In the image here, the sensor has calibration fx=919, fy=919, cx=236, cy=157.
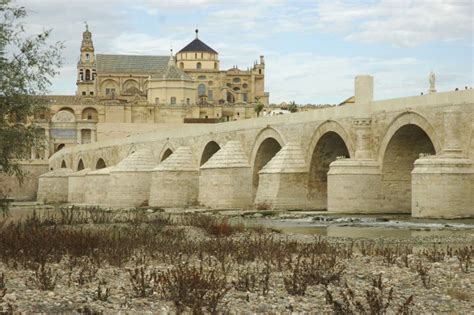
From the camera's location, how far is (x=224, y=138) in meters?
43.9

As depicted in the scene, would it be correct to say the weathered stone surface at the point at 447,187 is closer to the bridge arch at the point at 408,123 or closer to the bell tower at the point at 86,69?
the bridge arch at the point at 408,123

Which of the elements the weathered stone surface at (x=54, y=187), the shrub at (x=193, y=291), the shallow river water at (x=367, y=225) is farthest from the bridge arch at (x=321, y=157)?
the weathered stone surface at (x=54, y=187)

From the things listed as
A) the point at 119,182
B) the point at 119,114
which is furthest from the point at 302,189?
the point at 119,114

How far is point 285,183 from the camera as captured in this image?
34719 millimetres

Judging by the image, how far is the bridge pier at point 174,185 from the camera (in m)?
42.8

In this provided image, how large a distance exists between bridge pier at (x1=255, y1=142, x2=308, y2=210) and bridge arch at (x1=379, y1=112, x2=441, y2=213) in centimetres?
434

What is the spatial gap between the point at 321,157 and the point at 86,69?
83438mm

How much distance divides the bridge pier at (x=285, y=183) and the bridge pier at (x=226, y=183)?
93.5 inches

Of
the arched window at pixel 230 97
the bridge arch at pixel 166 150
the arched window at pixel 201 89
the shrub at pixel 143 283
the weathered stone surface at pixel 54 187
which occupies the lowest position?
the shrub at pixel 143 283

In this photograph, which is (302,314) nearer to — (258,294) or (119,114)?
(258,294)

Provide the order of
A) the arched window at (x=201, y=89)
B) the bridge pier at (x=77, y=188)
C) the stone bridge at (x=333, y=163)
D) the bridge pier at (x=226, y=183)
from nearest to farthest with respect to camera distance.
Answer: the stone bridge at (x=333, y=163) < the bridge pier at (x=226, y=183) < the bridge pier at (x=77, y=188) < the arched window at (x=201, y=89)

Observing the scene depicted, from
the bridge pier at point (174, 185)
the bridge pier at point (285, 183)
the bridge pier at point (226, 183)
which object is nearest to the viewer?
the bridge pier at point (285, 183)

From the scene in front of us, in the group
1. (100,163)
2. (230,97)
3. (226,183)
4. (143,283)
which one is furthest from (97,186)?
(230,97)

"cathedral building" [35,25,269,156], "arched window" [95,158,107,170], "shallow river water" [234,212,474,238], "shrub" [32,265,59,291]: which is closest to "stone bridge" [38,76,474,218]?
"shallow river water" [234,212,474,238]
